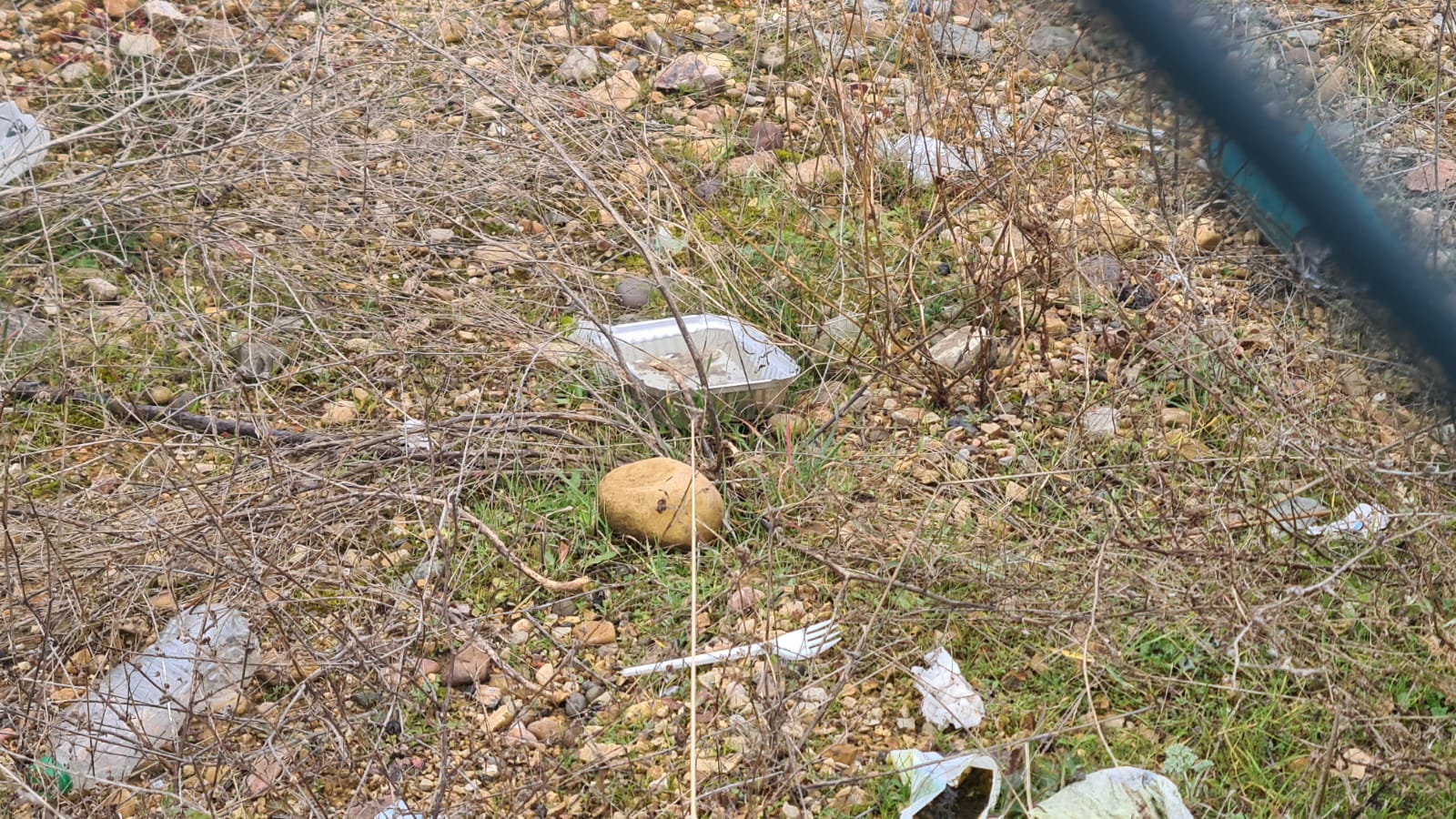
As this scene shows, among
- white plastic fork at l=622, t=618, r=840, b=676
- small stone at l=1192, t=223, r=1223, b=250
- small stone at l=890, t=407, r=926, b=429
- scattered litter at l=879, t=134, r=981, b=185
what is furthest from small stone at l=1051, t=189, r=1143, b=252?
white plastic fork at l=622, t=618, r=840, b=676

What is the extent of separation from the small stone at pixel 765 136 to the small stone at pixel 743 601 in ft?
5.43

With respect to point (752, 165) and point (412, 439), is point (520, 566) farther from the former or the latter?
point (752, 165)

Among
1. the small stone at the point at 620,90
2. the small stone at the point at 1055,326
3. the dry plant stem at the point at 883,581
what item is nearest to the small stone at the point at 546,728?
the dry plant stem at the point at 883,581

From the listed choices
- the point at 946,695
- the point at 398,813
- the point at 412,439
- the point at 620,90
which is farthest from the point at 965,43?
the point at 398,813

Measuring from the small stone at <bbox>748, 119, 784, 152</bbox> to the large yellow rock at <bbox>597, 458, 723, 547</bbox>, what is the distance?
4.78 feet

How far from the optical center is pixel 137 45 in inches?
149

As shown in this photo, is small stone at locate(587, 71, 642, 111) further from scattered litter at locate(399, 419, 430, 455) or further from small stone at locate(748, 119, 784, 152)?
scattered litter at locate(399, 419, 430, 455)

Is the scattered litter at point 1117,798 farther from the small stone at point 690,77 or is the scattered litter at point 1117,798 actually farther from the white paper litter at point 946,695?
the small stone at point 690,77

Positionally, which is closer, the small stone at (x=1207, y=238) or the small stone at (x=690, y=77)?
the small stone at (x=1207, y=238)

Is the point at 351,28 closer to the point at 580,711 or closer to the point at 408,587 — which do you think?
the point at 408,587

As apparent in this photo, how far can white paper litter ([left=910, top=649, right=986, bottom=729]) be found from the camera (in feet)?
6.25

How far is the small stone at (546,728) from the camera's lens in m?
1.95

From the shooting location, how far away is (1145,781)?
1.74 meters

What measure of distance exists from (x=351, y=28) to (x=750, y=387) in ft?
7.30
